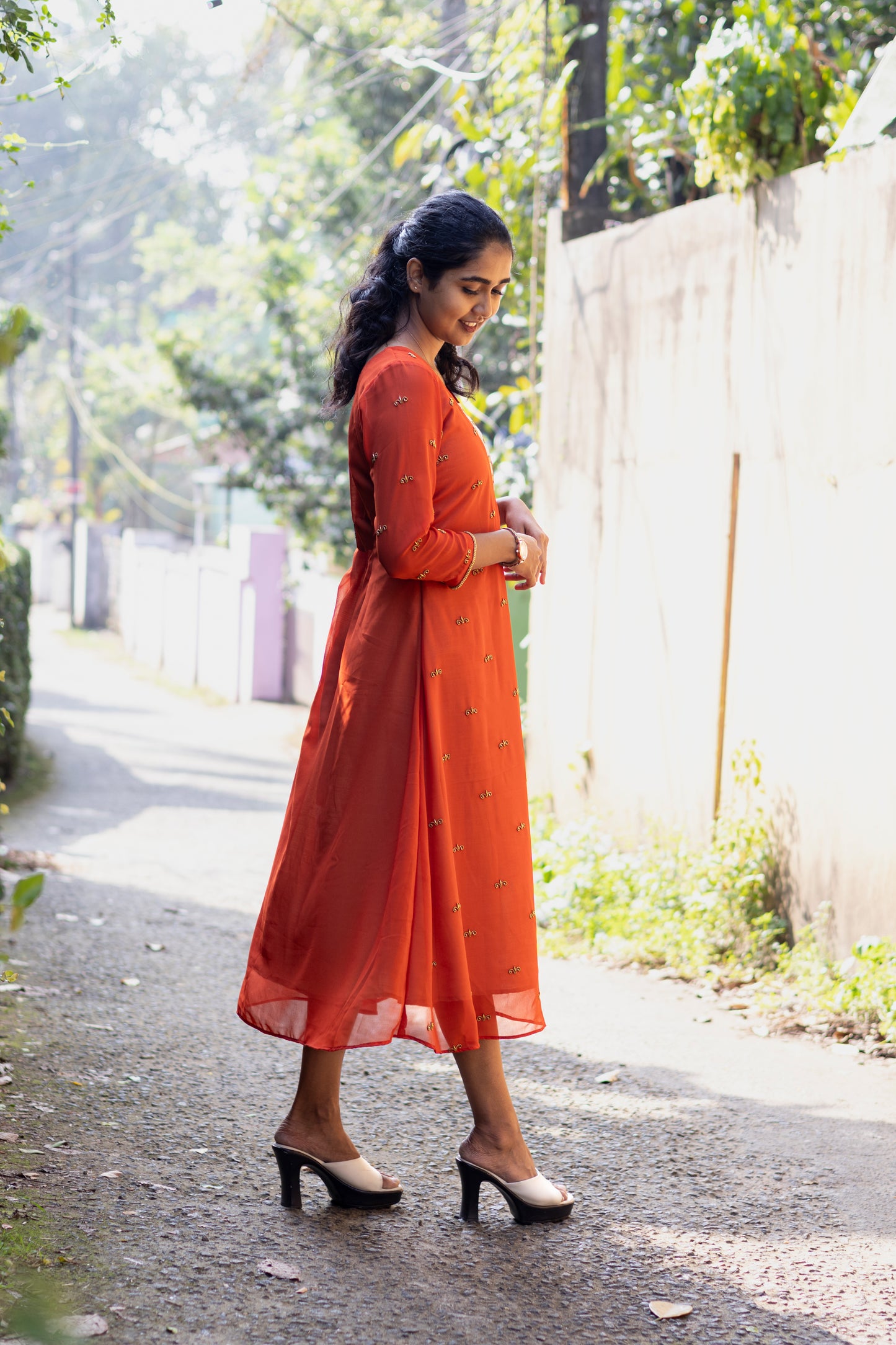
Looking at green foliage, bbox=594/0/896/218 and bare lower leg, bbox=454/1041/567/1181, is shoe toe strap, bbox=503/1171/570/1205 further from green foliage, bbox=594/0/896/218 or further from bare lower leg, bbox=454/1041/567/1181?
green foliage, bbox=594/0/896/218

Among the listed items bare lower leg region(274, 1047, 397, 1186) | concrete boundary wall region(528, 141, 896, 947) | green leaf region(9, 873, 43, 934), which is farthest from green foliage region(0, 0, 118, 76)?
concrete boundary wall region(528, 141, 896, 947)

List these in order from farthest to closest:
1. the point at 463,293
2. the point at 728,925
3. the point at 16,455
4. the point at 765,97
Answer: the point at 16,455, the point at 765,97, the point at 728,925, the point at 463,293

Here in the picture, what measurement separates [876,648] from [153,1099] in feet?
8.20

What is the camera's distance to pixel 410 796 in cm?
275

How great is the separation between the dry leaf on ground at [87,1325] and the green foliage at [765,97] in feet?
14.3

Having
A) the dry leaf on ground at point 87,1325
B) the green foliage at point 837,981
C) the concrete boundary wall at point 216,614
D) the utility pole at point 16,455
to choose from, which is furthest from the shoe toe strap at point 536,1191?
the utility pole at point 16,455

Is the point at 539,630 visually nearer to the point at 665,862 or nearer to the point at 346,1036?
the point at 665,862

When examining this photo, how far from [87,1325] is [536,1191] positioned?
0.94 metres

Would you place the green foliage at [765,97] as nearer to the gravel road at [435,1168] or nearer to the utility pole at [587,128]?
the utility pole at [587,128]

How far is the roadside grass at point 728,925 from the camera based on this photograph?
14.1 ft

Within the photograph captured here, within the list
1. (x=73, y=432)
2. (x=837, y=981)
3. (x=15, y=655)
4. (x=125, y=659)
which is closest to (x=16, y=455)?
(x=73, y=432)

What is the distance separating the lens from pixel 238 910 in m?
6.12

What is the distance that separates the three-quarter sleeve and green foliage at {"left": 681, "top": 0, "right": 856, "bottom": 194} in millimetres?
2922

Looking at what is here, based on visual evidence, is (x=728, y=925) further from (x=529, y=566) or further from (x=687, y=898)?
(x=529, y=566)
